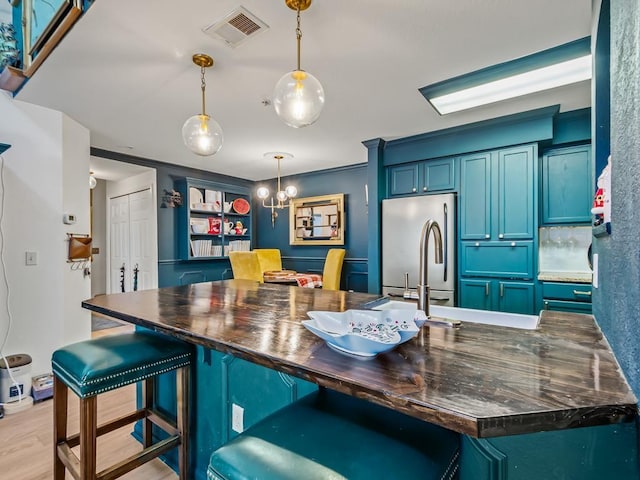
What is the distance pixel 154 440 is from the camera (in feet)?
6.27

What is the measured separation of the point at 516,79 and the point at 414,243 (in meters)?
1.74

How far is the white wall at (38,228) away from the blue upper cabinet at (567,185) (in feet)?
15.0

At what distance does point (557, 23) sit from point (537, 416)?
214 cm

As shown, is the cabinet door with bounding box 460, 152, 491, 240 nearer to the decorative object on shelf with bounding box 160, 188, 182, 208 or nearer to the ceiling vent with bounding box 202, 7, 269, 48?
the ceiling vent with bounding box 202, 7, 269, 48

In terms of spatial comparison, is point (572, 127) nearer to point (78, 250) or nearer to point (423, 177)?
point (423, 177)

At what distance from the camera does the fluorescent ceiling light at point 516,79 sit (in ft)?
6.73

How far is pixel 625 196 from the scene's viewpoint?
720 millimetres

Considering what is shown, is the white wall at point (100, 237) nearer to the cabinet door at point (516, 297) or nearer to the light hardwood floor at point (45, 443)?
the light hardwood floor at point (45, 443)

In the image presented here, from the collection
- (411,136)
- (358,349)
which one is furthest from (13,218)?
(411,136)

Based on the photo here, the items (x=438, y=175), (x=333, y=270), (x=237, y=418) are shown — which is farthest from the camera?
(x=333, y=270)

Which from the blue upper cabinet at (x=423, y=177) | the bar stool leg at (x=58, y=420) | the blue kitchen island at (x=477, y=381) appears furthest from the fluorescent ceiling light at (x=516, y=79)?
the bar stool leg at (x=58, y=420)

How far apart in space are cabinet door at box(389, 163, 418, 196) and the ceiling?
1.55 ft

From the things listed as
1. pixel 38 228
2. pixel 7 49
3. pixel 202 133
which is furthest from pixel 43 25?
pixel 38 228

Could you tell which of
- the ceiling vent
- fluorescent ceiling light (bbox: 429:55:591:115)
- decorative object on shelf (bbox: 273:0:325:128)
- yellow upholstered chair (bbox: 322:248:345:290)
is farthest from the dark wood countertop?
yellow upholstered chair (bbox: 322:248:345:290)
